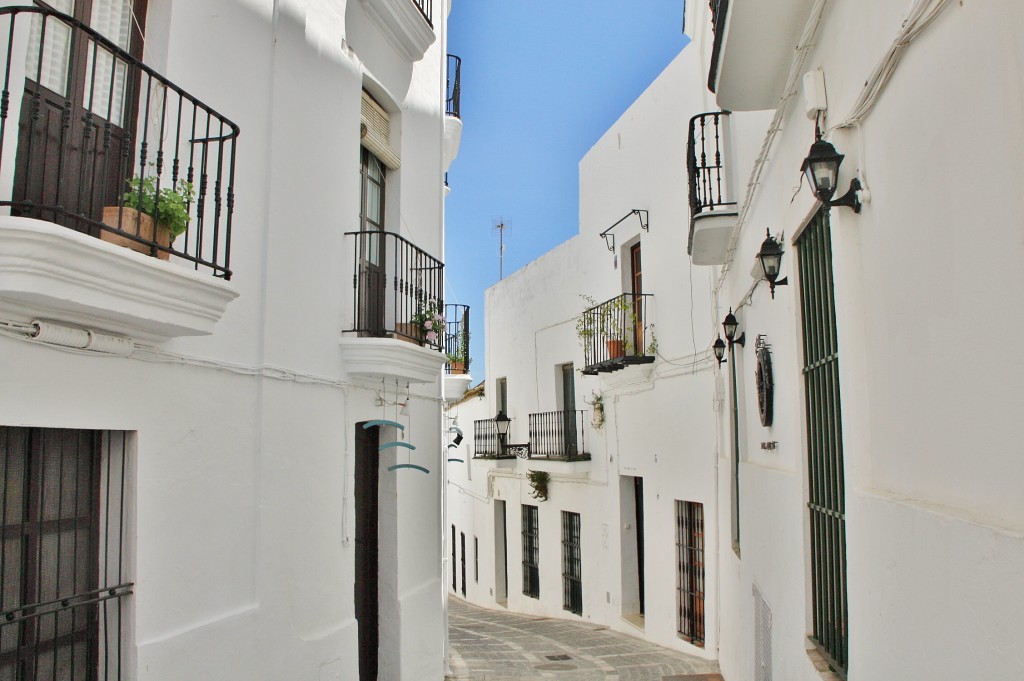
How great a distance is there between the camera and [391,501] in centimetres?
771

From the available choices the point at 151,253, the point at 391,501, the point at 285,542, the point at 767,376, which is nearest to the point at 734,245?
the point at 767,376

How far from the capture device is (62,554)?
394 cm

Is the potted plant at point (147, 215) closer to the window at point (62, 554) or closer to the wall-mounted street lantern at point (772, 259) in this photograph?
the window at point (62, 554)

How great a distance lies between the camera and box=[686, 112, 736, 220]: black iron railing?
7.96 m

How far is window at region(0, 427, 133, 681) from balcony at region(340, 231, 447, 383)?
257 centimetres

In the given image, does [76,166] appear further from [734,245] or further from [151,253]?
[734,245]

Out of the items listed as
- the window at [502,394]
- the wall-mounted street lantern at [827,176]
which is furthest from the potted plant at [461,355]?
the window at [502,394]

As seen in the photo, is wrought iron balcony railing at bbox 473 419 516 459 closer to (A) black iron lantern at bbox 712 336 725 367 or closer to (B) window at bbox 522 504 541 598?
(B) window at bbox 522 504 541 598

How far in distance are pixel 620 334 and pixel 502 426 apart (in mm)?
4703

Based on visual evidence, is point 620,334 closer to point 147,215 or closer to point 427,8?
point 427,8

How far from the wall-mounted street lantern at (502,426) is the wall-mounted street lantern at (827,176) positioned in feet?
42.9

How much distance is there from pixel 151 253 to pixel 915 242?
132 inches

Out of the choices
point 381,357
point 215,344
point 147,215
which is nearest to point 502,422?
point 381,357

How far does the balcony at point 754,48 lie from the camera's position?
14.3 ft
